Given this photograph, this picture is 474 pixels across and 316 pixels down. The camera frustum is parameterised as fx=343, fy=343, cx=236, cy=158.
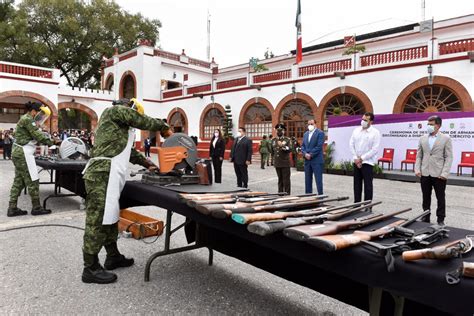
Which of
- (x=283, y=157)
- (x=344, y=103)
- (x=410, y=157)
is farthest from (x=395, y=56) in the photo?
(x=283, y=157)

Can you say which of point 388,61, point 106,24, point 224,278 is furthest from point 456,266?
point 106,24

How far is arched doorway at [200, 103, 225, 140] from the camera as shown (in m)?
23.5

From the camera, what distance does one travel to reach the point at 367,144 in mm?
6488

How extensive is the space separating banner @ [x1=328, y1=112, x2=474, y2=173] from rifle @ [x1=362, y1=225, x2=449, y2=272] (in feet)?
41.1

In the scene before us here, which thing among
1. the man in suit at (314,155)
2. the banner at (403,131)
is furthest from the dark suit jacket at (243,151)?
the banner at (403,131)

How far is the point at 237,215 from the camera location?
1.99 m

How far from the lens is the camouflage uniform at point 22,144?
5809mm

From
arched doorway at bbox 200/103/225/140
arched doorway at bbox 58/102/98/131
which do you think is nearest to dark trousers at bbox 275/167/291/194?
arched doorway at bbox 200/103/225/140

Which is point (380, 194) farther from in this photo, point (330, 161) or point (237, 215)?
point (237, 215)

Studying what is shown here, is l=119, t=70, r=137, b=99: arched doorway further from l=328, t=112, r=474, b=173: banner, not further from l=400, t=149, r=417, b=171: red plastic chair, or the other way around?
l=400, t=149, r=417, b=171: red plastic chair

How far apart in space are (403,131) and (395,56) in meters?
4.20

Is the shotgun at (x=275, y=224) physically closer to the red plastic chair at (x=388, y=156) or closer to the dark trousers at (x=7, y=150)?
the red plastic chair at (x=388, y=156)

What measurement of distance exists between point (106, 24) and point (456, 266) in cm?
3631

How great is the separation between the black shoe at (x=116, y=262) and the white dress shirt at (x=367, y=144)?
182 inches
